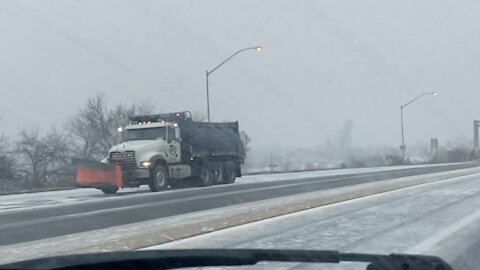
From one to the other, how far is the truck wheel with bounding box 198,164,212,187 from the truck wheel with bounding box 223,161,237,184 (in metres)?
1.76

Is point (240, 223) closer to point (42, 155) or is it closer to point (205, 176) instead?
point (205, 176)

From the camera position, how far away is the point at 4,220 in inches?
727

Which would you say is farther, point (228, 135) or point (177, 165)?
point (228, 135)

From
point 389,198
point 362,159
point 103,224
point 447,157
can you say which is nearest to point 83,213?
point 103,224

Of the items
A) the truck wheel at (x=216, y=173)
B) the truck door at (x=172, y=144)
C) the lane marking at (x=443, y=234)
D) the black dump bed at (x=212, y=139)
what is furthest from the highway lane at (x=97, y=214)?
the truck wheel at (x=216, y=173)

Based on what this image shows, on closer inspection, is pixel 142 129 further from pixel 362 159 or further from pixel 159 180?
pixel 362 159

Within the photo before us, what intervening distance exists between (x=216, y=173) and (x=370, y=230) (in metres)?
22.4

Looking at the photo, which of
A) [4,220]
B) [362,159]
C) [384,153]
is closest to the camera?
[4,220]

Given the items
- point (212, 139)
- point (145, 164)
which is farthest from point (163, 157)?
point (212, 139)

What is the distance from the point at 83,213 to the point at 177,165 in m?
12.9

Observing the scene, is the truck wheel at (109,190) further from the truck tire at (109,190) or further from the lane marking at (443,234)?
the lane marking at (443,234)

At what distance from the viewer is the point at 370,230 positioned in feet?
46.2

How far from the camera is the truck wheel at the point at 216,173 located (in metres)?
35.7

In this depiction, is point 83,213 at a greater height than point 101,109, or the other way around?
point 101,109
